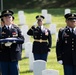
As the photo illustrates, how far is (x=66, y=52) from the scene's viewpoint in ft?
23.2

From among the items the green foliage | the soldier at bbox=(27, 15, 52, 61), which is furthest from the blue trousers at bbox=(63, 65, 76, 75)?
the green foliage

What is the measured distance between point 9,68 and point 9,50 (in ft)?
1.33

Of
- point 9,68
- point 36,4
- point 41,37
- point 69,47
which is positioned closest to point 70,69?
point 69,47

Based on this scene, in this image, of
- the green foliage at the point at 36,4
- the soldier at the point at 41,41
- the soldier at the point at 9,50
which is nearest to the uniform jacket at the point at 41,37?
the soldier at the point at 41,41

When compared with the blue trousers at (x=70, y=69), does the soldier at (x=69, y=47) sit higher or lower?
higher

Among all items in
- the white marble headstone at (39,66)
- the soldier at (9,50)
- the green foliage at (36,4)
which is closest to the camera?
the soldier at (9,50)

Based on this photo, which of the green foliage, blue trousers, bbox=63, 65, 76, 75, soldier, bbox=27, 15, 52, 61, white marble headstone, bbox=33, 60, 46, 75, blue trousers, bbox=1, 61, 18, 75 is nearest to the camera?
blue trousers, bbox=63, 65, 76, 75

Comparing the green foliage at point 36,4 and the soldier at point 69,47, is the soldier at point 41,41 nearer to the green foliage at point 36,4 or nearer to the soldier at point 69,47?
the soldier at point 69,47

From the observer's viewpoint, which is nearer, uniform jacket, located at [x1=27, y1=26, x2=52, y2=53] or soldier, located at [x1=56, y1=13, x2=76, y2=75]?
soldier, located at [x1=56, y1=13, x2=76, y2=75]

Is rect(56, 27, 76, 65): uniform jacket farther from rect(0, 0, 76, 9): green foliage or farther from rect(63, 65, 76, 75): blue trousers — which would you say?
rect(0, 0, 76, 9): green foliage

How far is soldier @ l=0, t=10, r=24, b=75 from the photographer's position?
7.32 meters

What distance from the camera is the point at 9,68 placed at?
7.48 meters

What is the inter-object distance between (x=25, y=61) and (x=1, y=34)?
17.1ft

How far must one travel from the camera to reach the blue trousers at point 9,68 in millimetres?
7438
